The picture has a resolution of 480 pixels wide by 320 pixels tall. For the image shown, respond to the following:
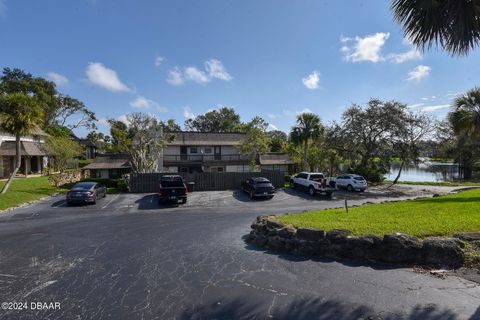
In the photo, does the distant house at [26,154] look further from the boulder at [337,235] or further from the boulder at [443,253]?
the boulder at [443,253]

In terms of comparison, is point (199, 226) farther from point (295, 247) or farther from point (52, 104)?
point (52, 104)

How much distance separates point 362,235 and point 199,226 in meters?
7.33

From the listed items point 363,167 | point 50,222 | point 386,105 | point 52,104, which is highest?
point 52,104

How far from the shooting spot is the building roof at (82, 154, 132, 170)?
1441 inches

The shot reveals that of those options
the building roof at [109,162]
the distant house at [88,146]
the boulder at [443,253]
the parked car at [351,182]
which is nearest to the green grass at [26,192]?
the building roof at [109,162]

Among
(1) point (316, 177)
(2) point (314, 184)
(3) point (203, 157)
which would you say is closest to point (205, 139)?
(3) point (203, 157)

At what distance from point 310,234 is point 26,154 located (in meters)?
39.0

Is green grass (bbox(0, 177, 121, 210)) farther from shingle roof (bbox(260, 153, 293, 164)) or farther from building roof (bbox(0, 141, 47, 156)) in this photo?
shingle roof (bbox(260, 153, 293, 164))

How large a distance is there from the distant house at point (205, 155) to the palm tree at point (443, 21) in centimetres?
3287

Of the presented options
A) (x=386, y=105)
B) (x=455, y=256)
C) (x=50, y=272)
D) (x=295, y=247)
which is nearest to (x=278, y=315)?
(x=295, y=247)

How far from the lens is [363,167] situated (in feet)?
116

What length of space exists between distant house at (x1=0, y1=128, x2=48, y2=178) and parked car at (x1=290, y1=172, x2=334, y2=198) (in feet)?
91.7

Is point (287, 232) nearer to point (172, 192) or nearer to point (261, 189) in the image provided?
point (172, 192)

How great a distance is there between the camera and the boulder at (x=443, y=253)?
7328 millimetres
